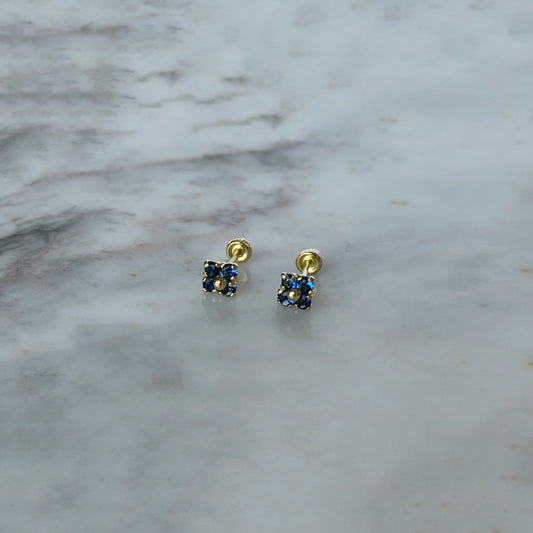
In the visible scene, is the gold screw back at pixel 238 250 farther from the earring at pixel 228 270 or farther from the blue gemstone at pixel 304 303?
the blue gemstone at pixel 304 303

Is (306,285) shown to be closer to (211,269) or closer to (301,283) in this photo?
(301,283)

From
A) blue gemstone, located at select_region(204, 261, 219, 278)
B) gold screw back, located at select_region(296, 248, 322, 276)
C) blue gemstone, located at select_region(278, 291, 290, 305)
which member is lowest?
blue gemstone, located at select_region(278, 291, 290, 305)

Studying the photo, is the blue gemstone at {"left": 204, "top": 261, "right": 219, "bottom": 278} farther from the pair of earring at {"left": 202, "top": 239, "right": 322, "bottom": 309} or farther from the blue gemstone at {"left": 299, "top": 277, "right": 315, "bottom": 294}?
the blue gemstone at {"left": 299, "top": 277, "right": 315, "bottom": 294}

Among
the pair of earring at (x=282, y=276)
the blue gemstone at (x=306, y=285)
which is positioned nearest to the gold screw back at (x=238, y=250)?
the pair of earring at (x=282, y=276)

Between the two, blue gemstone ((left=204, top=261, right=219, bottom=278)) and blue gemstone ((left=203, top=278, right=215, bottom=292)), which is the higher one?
blue gemstone ((left=204, top=261, right=219, bottom=278))

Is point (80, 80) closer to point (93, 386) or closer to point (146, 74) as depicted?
point (146, 74)

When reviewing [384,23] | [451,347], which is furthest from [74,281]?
[384,23]

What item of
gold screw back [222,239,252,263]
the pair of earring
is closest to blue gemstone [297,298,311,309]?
the pair of earring
